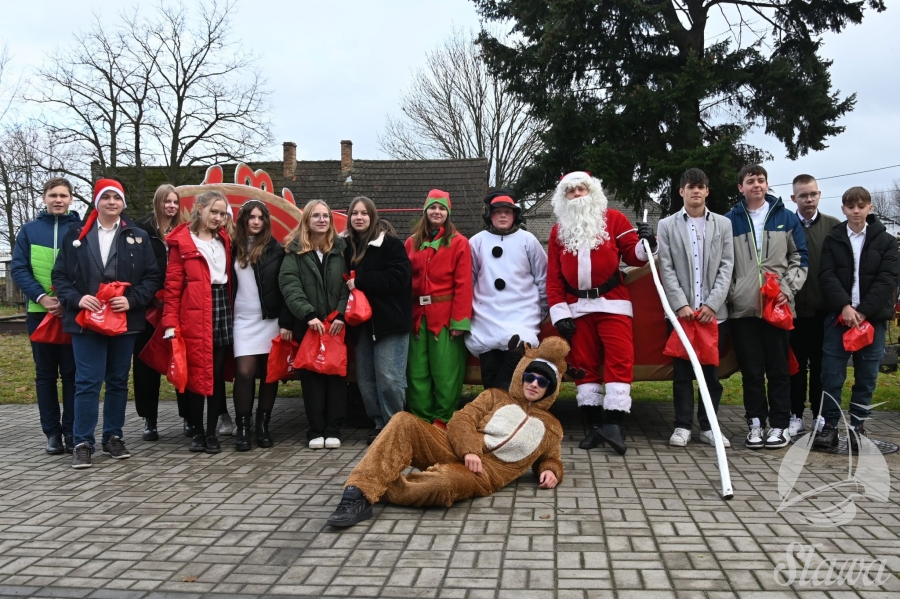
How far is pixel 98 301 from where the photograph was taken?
531 cm

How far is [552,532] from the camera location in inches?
149

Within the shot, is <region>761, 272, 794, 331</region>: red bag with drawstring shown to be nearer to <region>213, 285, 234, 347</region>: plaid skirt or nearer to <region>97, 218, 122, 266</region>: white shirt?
<region>213, 285, 234, 347</region>: plaid skirt

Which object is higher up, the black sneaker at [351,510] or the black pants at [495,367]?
the black pants at [495,367]

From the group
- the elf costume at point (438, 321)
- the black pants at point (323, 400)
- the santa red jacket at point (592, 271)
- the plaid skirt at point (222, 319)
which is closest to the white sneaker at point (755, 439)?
the santa red jacket at point (592, 271)

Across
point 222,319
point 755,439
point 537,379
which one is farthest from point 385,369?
point 755,439

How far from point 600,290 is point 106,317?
3.66 metres

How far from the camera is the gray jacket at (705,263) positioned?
559 cm

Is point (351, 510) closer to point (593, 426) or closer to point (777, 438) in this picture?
point (593, 426)

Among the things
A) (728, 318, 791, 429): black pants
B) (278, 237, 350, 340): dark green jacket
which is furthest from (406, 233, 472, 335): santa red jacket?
(728, 318, 791, 429): black pants

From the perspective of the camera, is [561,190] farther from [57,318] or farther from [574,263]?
[57,318]

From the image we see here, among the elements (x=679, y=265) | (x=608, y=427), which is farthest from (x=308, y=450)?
(x=679, y=265)

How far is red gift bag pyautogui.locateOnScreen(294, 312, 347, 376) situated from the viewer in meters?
5.71

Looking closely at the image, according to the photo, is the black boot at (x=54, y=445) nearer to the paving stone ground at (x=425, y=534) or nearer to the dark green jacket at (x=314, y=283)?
the paving stone ground at (x=425, y=534)

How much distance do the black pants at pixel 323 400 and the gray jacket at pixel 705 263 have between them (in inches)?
107
